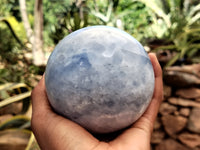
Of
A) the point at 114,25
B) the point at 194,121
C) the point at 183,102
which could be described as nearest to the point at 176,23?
the point at 114,25

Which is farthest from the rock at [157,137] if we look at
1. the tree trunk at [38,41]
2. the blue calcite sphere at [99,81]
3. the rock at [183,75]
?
the tree trunk at [38,41]

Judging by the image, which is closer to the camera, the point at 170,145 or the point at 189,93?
the point at 189,93

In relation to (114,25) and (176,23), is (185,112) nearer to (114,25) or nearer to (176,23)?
(114,25)

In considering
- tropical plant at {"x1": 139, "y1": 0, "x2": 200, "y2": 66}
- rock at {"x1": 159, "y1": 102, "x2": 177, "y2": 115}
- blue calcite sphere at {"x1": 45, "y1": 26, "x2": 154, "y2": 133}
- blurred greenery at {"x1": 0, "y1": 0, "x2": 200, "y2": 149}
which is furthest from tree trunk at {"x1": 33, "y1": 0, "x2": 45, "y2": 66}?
blue calcite sphere at {"x1": 45, "y1": 26, "x2": 154, "y2": 133}

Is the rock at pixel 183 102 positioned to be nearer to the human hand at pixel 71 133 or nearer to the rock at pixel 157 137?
the rock at pixel 157 137

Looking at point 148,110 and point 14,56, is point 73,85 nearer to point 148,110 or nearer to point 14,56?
point 148,110

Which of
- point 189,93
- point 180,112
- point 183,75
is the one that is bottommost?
point 180,112
